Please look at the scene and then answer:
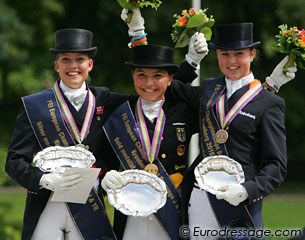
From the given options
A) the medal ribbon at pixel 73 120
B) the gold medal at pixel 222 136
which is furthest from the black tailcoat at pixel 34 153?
the gold medal at pixel 222 136

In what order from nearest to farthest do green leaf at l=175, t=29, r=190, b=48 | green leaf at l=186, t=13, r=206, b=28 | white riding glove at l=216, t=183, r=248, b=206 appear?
white riding glove at l=216, t=183, r=248, b=206 < green leaf at l=186, t=13, r=206, b=28 < green leaf at l=175, t=29, r=190, b=48

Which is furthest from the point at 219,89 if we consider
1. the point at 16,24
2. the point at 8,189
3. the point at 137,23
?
the point at 8,189

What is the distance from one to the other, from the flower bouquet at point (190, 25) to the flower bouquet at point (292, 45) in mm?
543

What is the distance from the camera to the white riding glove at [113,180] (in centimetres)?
561

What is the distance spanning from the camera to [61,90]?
19.7 ft

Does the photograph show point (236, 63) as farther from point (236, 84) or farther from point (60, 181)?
point (60, 181)

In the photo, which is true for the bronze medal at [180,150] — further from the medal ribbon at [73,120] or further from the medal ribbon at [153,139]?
the medal ribbon at [73,120]

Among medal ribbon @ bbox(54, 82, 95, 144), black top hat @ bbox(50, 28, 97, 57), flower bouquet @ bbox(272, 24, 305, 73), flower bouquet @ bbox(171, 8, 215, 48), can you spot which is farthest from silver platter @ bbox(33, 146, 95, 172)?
flower bouquet @ bbox(272, 24, 305, 73)

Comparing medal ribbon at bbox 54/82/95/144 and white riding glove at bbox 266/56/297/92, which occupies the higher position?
white riding glove at bbox 266/56/297/92

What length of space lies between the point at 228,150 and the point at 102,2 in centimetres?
1496

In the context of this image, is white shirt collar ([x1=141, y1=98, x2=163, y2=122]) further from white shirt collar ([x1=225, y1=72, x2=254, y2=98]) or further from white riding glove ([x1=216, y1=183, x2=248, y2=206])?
white riding glove ([x1=216, y1=183, x2=248, y2=206])

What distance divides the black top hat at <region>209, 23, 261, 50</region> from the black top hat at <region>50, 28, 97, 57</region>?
0.97 metres

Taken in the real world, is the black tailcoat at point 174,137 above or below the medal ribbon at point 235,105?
below

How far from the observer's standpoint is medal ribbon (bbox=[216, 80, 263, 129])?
18.8 ft
